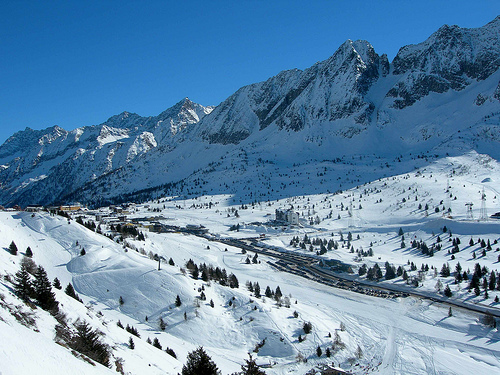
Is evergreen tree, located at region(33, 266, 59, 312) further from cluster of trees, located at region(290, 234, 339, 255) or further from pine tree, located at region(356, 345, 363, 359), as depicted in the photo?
cluster of trees, located at region(290, 234, 339, 255)

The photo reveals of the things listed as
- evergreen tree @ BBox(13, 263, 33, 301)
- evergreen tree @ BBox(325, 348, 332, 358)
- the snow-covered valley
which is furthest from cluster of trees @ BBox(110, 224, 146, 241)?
evergreen tree @ BBox(13, 263, 33, 301)

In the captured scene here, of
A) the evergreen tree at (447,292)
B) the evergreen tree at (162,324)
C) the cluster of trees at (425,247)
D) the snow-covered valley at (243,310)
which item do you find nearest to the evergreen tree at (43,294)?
the snow-covered valley at (243,310)

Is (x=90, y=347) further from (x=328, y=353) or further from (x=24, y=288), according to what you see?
(x=328, y=353)

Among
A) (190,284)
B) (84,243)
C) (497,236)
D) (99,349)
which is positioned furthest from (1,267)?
(497,236)

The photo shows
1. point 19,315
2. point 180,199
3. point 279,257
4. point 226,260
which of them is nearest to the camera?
point 19,315

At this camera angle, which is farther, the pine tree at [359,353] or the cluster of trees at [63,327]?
the pine tree at [359,353]

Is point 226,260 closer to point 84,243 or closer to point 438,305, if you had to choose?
point 84,243

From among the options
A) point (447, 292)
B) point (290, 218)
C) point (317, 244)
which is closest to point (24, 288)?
point (447, 292)

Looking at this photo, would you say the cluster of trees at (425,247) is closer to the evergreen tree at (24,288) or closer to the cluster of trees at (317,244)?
the cluster of trees at (317,244)
